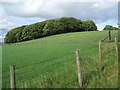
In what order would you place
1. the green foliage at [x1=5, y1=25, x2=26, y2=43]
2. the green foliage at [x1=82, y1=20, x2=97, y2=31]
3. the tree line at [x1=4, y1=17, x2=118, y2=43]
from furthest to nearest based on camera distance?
the green foliage at [x1=82, y1=20, x2=97, y2=31] → the green foliage at [x1=5, y1=25, x2=26, y2=43] → the tree line at [x1=4, y1=17, x2=118, y2=43]

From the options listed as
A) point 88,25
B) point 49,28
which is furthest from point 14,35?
point 88,25

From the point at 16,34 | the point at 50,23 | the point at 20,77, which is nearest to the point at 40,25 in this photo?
the point at 50,23

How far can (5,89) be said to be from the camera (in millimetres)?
6191

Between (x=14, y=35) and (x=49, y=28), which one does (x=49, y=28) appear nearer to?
(x=49, y=28)

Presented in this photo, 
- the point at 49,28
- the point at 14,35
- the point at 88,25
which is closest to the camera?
the point at 49,28

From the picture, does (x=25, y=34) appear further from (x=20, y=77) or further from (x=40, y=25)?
(x=20, y=77)

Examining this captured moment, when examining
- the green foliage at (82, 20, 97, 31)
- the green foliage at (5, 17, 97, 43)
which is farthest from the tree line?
the green foliage at (82, 20, 97, 31)

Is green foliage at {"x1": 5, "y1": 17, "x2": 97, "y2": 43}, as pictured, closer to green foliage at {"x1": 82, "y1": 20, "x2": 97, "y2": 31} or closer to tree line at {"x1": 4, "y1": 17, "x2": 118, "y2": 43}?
tree line at {"x1": 4, "y1": 17, "x2": 118, "y2": 43}

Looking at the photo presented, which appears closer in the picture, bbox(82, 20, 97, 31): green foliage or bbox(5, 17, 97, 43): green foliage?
bbox(5, 17, 97, 43): green foliage

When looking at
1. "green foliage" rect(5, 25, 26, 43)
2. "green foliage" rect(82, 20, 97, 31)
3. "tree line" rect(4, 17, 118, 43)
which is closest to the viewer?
"tree line" rect(4, 17, 118, 43)

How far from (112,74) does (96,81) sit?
1287 millimetres

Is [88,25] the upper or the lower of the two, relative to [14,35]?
upper

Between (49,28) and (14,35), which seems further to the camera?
(14,35)

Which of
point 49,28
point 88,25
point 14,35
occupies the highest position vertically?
point 88,25
